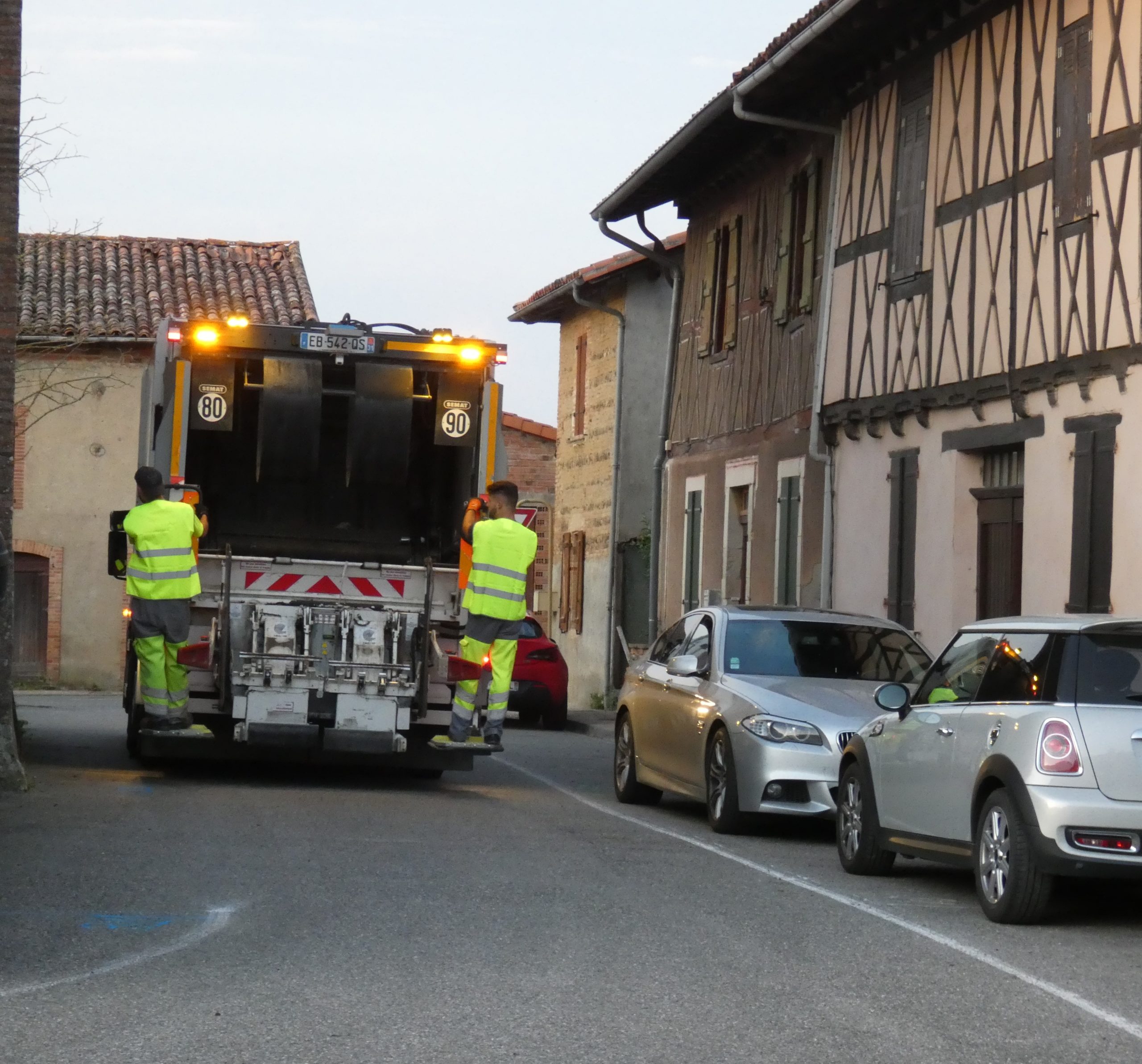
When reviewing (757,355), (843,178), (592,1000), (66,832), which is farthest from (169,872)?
(757,355)

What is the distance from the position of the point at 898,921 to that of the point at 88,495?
29.4m

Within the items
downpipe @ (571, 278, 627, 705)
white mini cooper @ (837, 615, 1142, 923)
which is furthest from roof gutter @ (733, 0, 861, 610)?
downpipe @ (571, 278, 627, 705)

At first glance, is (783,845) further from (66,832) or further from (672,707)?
(66,832)

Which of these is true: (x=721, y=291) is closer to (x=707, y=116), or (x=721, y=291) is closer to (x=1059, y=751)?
(x=707, y=116)

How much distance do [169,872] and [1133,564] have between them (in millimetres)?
7758

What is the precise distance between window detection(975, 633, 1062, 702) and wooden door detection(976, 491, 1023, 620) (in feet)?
23.8

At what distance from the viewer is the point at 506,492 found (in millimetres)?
14172

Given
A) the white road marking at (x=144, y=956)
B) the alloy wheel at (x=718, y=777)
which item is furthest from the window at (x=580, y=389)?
the white road marking at (x=144, y=956)

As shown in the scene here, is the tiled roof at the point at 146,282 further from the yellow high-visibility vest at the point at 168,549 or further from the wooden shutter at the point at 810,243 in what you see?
the yellow high-visibility vest at the point at 168,549

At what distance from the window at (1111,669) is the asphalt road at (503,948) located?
1001 mm

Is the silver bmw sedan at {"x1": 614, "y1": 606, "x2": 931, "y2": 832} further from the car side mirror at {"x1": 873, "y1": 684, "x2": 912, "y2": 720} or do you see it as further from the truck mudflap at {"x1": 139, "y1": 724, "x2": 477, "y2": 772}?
the car side mirror at {"x1": 873, "y1": 684, "x2": 912, "y2": 720}

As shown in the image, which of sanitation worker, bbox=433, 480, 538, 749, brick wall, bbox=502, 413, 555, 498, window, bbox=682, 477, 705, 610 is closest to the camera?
sanitation worker, bbox=433, 480, 538, 749

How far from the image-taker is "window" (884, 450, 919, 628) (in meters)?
19.1

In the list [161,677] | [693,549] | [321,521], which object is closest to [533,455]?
[693,549]
